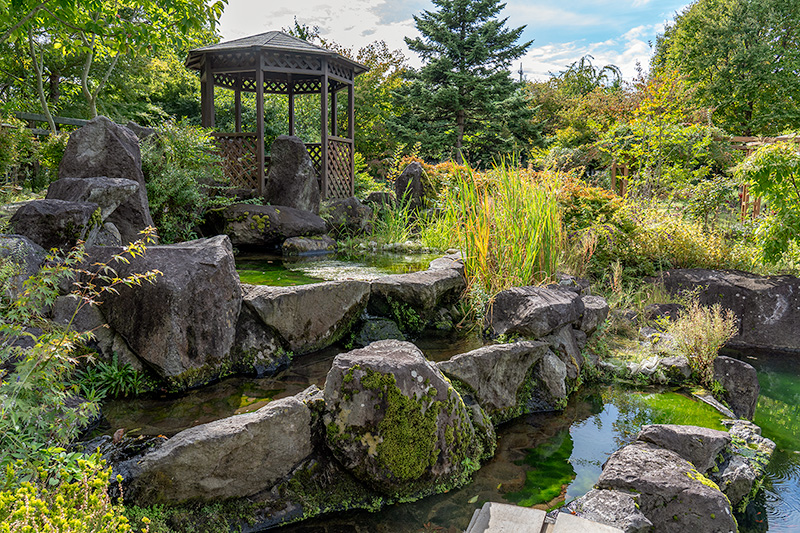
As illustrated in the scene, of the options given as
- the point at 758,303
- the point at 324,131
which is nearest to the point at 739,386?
the point at 758,303

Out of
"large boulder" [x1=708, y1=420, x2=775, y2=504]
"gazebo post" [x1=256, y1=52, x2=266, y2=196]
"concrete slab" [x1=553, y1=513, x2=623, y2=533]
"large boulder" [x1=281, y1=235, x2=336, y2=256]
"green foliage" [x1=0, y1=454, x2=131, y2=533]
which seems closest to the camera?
"green foliage" [x1=0, y1=454, x2=131, y2=533]

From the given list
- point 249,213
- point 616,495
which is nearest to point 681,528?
point 616,495

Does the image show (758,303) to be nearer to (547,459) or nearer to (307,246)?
(547,459)

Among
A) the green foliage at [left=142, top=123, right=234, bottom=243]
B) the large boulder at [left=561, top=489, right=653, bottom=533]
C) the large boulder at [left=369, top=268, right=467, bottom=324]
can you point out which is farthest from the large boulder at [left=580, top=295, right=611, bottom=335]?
the green foliage at [left=142, top=123, right=234, bottom=243]

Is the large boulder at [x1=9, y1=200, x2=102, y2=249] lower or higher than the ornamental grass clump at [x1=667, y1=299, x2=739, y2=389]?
higher

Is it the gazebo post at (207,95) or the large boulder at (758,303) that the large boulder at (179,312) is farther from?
the gazebo post at (207,95)

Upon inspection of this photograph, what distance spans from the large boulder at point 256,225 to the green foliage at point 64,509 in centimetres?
600

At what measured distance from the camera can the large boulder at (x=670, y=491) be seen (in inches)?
102

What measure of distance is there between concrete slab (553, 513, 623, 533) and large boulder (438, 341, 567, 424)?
4.73 ft

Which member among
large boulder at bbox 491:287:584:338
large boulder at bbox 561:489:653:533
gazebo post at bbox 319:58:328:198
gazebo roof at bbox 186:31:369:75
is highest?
gazebo roof at bbox 186:31:369:75

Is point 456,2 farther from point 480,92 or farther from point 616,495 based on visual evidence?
point 616,495

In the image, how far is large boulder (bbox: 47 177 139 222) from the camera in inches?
162

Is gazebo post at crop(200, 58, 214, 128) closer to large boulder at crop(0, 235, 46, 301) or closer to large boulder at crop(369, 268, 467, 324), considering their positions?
large boulder at crop(369, 268, 467, 324)

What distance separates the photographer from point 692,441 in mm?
3186
